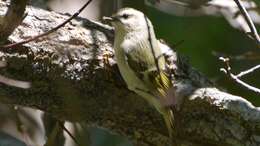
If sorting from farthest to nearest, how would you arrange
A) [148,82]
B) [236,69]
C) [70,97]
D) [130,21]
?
[236,69], [130,21], [148,82], [70,97]

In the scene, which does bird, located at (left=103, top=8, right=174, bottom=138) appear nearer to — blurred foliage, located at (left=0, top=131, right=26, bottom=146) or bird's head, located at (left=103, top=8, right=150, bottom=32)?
bird's head, located at (left=103, top=8, right=150, bottom=32)

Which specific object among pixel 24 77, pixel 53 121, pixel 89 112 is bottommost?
pixel 53 121

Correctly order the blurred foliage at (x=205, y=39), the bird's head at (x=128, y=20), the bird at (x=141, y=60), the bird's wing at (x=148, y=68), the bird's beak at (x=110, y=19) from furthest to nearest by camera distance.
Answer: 1. the blurred foliage at (x=205, y=39)
2. the bird's head at (x=128, y=20)
3. the bird's beak at (x=110, y=19)
4. the bird's wing at (x=148, y=68)
5. the bird at (x=141, y=60)

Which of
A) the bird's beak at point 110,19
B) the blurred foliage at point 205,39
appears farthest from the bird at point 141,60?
the blurred foliage at point 205,39

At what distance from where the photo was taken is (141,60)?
4270mm

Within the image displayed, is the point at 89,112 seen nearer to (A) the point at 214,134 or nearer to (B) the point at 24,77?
(B) the point at 24,77

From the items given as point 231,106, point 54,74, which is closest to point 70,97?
point 54,74

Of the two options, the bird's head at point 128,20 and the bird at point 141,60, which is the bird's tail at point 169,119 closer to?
the bird at point 141,60

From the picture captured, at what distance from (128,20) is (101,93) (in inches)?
33.8

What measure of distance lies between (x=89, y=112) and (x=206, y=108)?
0.71 meters

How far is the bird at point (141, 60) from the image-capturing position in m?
3.85

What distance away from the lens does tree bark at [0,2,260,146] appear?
371 centimetres

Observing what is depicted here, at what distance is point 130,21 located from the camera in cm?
451

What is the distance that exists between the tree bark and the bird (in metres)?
0.06
